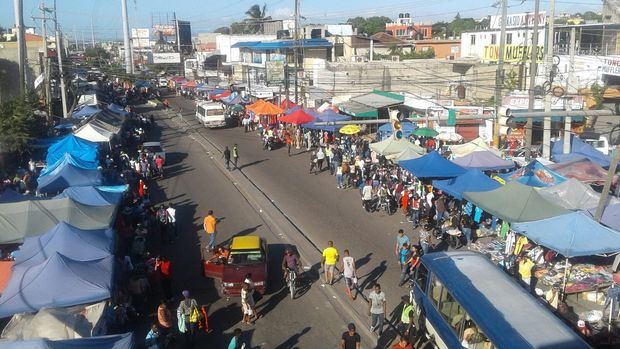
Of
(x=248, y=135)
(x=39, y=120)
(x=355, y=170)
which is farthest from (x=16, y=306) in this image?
(x=248, y=135)

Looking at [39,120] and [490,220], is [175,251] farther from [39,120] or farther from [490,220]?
[39,120]

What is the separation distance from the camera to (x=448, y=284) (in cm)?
959

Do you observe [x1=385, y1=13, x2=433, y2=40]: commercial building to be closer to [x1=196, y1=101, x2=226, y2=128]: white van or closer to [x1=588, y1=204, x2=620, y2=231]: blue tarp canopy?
[x1=196, y1=101, x2=226, y2=128]: white van

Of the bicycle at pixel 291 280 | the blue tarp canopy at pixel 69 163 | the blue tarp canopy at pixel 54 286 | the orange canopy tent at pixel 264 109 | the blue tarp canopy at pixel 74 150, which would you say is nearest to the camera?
the blue tarp canopy at pixel 54 286

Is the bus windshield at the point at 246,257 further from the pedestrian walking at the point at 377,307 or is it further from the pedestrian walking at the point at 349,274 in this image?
the pedestrian walking at the point at 377,307

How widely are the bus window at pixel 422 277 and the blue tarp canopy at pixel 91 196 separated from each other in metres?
9.80

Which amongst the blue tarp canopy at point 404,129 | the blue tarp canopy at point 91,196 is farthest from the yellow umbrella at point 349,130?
the blue tarp canopy at point 91,196

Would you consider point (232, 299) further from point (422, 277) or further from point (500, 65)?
point (500, 65)

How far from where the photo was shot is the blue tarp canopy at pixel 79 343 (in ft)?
25.2

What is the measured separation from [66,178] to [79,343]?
12.8 m

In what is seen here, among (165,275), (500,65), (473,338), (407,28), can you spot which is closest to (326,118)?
(500,65)

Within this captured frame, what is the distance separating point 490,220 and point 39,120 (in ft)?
79.0

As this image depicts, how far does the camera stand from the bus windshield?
13047mm

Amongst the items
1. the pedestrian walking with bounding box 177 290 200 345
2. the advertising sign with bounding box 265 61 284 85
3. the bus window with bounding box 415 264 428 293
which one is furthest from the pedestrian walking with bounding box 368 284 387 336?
the advertising sign with bounding box 265 61 284 85
